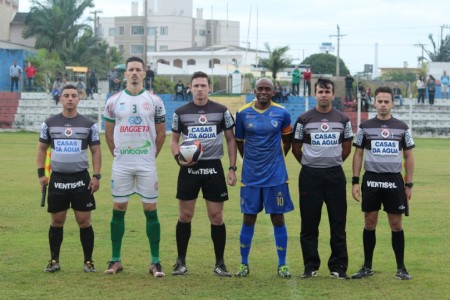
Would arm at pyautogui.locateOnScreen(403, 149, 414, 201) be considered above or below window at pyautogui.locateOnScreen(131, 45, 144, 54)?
below

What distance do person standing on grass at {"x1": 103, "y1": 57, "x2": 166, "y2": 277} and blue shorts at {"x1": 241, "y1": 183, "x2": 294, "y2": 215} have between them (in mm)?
1025

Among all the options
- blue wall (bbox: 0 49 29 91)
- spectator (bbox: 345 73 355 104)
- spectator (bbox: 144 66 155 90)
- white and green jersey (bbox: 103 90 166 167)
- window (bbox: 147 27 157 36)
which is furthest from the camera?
window (bbox: 147 27 157 36)

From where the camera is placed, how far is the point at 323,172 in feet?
33.8

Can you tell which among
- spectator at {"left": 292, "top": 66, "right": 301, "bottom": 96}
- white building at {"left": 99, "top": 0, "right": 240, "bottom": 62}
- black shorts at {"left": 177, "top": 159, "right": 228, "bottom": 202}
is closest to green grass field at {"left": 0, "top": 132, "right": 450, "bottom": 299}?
black shorts at {"left": 177, "top": 159, "right": 228, "bottom": 202}

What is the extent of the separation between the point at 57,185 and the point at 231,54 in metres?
101

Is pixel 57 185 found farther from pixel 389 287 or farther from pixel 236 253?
pixel 389 287

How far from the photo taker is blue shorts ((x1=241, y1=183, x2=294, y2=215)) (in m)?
10.3

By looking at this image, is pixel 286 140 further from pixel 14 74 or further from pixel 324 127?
pixel 14 74

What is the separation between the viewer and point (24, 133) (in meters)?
46.8

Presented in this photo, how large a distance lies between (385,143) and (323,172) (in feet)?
2.44

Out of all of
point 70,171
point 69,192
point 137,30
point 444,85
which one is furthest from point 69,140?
point 137,30

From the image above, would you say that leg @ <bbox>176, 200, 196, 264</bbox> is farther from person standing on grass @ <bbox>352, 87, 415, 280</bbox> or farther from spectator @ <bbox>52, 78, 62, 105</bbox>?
spectator @ <bbox>52, 78, 62, 105</bbox>

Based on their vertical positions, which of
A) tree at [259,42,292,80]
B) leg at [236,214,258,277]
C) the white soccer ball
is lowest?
leg at [236,214,258,277]

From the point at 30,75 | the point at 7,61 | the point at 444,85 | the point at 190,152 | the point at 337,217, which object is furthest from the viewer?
the point at 7,61
